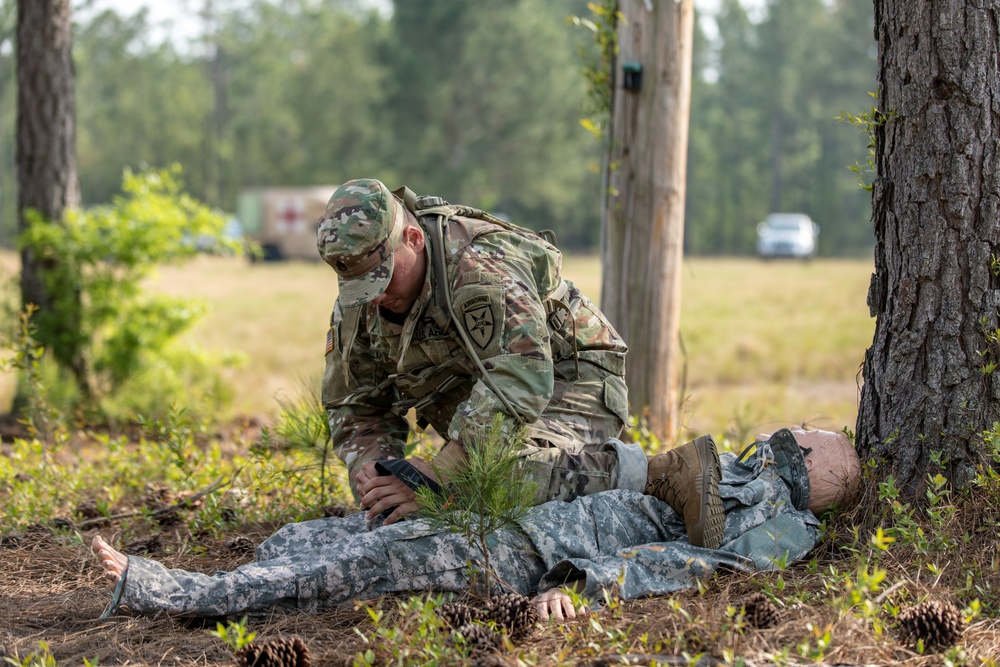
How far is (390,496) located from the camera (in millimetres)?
3215

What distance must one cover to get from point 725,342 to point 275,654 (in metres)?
11.0

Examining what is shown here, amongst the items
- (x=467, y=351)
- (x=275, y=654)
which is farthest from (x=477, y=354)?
(x=275, y=654)

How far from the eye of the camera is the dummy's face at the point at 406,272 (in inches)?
129

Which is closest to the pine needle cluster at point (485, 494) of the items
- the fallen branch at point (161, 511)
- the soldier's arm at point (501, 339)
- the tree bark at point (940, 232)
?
the soldier's arm at point (501, 339)

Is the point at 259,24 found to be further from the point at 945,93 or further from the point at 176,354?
the point at 945,93

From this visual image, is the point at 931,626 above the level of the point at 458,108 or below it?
below

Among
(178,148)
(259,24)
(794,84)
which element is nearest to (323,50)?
(178,148)

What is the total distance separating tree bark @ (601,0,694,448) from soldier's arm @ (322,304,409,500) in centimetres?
180

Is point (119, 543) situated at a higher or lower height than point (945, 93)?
→ lower

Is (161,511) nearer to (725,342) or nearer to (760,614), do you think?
(760,614)

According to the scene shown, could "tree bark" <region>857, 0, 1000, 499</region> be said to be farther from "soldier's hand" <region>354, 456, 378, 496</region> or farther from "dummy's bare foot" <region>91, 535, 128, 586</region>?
"dummy's bare foot" <region>91, 535, 128, 586</region>

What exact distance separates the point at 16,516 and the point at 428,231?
2079 mm

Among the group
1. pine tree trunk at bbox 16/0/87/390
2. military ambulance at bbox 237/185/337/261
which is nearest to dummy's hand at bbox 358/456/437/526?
pine tree trunk at bbox 16/0/87/390

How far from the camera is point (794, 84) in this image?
1993 inches
